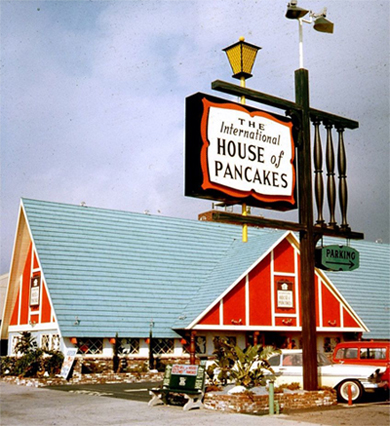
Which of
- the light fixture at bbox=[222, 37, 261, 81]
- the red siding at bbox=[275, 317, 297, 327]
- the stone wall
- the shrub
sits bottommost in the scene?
the stone wall

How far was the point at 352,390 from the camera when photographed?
18453 millimetres

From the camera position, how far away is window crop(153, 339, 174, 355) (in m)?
29.7

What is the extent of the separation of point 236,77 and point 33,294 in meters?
17.9

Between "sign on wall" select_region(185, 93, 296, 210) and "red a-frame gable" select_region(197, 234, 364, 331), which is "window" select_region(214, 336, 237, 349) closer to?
"red a-frame gable" select_region(197, 234, 364, 331)

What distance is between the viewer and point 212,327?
1145 inches

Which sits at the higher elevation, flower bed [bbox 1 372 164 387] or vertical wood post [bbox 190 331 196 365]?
vertical wood post [bbox 190 331 196 365]

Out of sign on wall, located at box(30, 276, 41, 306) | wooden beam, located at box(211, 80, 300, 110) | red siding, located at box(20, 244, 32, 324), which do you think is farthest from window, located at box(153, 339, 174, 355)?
wooden beam, located at box(211, 80, 300, 110)

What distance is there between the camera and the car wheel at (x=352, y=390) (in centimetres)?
1825

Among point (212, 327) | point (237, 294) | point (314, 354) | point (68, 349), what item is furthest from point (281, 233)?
point (314, 354)

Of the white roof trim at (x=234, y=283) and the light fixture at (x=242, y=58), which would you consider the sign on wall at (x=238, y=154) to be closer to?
the light fixture at (x=242, y=58)

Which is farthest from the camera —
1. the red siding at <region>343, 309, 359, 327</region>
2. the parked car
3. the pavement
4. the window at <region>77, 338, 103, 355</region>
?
the red siding at <region>343, 309, 359, 327</region>

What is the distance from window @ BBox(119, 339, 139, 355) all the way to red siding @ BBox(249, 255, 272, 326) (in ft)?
18.6

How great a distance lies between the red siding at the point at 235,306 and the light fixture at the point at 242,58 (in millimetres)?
14592

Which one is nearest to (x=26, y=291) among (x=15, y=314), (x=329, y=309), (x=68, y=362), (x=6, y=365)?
(x=15, y=314)
